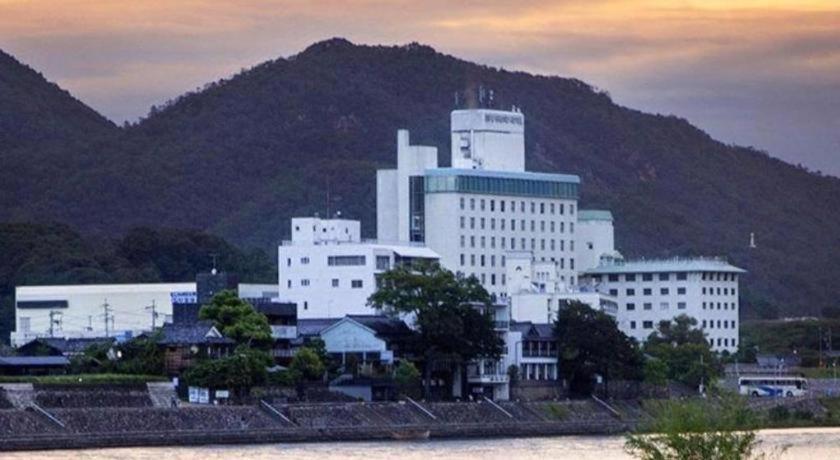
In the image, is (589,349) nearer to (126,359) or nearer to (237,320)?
(237,320)

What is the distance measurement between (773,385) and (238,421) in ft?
132

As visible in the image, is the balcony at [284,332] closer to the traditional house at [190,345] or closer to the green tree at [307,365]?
the green tree at [307,365]

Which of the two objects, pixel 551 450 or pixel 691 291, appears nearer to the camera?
pixel 551 450

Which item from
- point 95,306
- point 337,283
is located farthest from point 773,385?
point 95,306

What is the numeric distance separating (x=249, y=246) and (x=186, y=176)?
33791mm

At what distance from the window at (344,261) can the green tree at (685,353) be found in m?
15.0

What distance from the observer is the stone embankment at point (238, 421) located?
2771 inches

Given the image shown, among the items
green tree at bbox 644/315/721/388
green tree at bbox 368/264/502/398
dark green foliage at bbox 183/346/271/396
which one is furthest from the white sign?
green tree at bbox 644/315/721/388

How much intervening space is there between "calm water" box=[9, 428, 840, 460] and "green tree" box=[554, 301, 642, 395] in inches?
647

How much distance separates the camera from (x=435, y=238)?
113 meters

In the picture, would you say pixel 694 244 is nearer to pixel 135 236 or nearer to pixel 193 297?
pixel 135 236

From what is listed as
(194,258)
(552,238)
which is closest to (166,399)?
(552,238)

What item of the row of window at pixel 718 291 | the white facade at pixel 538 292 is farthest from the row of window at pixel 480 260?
the row of window at pixel 718 291

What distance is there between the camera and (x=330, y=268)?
105 metres
